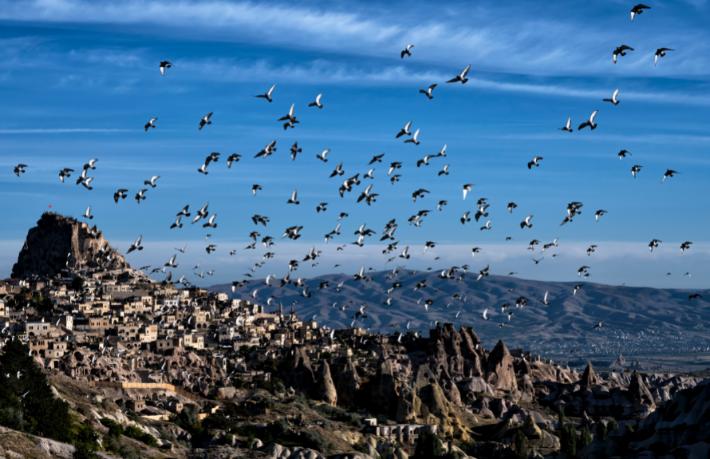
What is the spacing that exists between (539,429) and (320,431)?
40.0 meters

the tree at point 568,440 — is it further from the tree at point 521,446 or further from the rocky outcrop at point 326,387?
the rocky outcrop at point 326,387

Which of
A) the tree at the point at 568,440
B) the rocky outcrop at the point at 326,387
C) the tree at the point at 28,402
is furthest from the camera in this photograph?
the rocky outcrop at the point at 326,387

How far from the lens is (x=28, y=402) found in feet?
391

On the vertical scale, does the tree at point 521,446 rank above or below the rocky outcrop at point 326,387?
below

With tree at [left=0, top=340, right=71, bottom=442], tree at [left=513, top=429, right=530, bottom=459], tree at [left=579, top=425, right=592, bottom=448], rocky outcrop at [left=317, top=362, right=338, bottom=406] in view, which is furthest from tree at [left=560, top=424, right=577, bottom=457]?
tree at [left=0, top=340, right=71, bottom=442]

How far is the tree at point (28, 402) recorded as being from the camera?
114438 millimetres

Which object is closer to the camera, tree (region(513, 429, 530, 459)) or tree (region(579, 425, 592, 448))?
tree (region(579, 425, 592, 448))

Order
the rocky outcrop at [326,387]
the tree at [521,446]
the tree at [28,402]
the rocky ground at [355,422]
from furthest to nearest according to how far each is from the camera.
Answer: the rocky outcrop at [326,387] < the tree at [521,446] < the tree at [28,402] < the rocky ground at [355,422]

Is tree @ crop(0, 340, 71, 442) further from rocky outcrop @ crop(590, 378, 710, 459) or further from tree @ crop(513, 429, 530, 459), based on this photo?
tree @ crop(513, 429, 530, 459)

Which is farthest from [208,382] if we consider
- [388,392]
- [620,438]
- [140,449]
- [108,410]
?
[620,438]

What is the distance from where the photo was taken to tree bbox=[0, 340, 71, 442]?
114438mm

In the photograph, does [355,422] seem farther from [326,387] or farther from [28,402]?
[28,402]

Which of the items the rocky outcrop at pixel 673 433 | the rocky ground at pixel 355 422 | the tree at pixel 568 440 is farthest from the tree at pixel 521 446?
the rocky outcrop at pixel 673 433

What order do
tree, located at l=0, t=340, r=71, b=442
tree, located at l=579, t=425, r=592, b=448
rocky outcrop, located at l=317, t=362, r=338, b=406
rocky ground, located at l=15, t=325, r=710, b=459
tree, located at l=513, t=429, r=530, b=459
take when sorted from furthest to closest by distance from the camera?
rocky outcrop, located at l=317, t=362, r=338, b=406 < tree, located at l=513, t=429, r=530, b=459 < tree, located at l=579, t=425, r=592, b=448 < tree, located at l=0, t=340, r=71, b=442 < rocky ground, located at l=15, t=325, r=710, b=459
